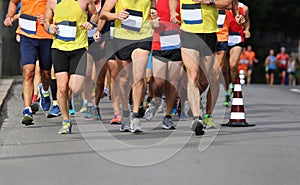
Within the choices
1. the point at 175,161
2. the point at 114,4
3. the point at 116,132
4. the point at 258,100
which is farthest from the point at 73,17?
the point at 258,100

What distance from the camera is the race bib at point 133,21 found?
11.4 m

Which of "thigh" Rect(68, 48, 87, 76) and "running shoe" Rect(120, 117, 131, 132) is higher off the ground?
"thigh" Rect(68, 48, 87, 76)

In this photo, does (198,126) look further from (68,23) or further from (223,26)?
(223,26)

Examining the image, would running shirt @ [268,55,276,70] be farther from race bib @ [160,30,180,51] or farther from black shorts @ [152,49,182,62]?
black shorts @ [152,49,182,62]

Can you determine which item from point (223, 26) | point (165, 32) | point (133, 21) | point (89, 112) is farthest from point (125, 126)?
point (223, 26)

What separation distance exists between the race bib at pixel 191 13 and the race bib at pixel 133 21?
21.1 inches

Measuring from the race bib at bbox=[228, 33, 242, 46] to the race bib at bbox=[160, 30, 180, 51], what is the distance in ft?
13.0

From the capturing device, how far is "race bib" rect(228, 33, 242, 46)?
16.2 metres

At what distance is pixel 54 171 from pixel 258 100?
12495mm

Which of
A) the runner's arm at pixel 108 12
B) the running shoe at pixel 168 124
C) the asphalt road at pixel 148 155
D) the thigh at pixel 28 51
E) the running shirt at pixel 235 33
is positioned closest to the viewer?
the asphalt road at pixel 148 155

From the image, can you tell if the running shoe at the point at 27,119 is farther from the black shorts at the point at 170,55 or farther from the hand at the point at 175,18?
the hand at the point at 175,18

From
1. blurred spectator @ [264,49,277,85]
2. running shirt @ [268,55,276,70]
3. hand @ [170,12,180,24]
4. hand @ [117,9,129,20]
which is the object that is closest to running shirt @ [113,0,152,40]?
hand @ [117,9,129,20]

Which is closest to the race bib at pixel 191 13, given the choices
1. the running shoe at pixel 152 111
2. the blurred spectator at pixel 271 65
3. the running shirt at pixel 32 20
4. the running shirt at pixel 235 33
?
the running shirt at pixel 32 20

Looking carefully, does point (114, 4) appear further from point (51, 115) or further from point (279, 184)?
point (279, 184)
